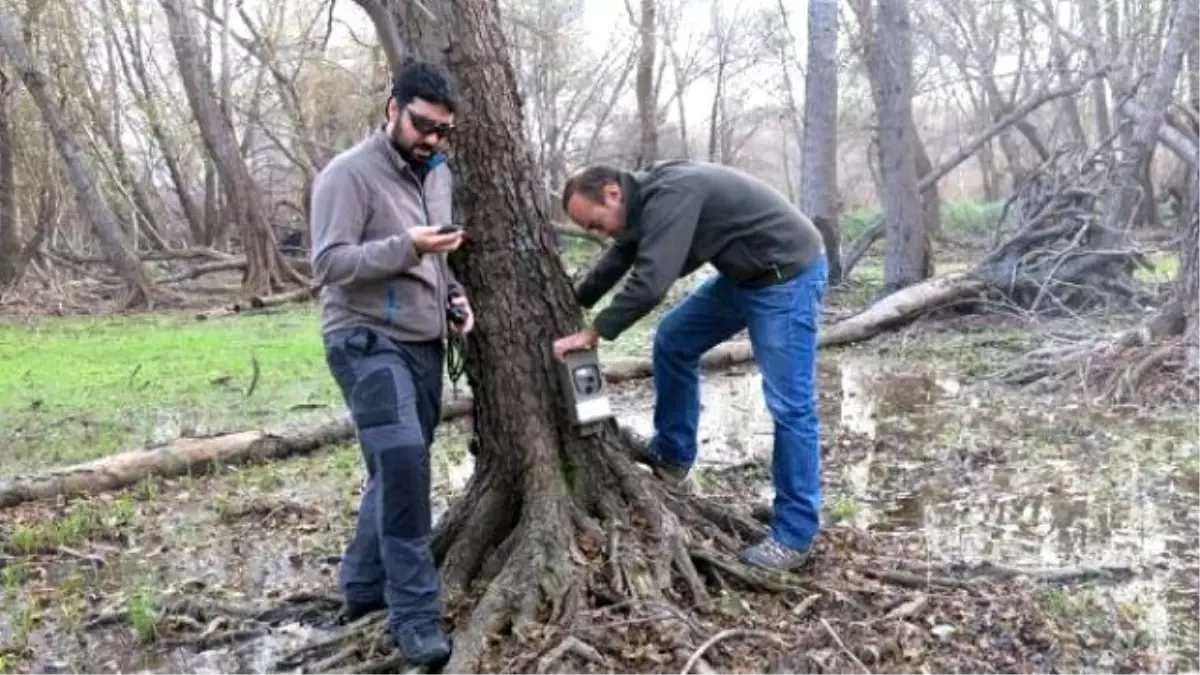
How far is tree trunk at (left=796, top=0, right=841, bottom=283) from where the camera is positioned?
637 inches

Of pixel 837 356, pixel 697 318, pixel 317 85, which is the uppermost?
pixel 317 85

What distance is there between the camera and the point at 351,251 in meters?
3.94

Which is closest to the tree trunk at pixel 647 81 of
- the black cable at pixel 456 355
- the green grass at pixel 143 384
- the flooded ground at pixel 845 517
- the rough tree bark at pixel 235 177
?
the rough tree bark at pixel 235 177

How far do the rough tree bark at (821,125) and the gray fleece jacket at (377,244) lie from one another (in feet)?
41.4

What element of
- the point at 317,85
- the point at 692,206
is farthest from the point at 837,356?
the point at 317,85

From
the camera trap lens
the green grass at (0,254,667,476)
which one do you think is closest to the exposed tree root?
the camera trap lens

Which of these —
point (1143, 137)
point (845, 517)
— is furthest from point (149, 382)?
point (1143, 137)

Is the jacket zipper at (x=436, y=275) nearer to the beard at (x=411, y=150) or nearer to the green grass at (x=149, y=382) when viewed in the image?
the beard at (x=411, y=150)

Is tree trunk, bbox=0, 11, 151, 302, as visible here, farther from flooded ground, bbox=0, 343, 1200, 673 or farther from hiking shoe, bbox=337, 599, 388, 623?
hiking shoe, bbox=337, 599, 388, 623

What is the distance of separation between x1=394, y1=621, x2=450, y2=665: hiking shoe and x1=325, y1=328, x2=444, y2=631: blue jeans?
1.0 inches

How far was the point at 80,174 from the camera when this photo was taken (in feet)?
64.1

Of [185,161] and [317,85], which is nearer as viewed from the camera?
[317,85]

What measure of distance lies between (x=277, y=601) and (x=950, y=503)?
11.2 feet

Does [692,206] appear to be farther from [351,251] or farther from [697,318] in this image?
[351,251]
